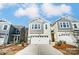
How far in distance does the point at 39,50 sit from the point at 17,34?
2.30 feet

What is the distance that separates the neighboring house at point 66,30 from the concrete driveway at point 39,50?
10.2 inches

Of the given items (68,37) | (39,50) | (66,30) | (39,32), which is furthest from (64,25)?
(39,50)

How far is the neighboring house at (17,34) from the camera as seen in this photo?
4.45 meters

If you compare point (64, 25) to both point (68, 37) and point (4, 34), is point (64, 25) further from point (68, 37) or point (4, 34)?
point (4, 34)

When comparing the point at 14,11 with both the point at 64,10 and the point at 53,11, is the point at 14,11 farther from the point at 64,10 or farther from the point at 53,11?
the point at 64,10

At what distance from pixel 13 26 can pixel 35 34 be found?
60 cm

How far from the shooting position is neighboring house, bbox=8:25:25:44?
4445 mm

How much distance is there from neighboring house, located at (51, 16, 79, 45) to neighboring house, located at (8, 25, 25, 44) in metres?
0.77

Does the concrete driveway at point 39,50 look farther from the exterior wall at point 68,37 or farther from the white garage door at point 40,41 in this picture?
the exterior wall at point 68,37

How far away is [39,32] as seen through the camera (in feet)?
14.8

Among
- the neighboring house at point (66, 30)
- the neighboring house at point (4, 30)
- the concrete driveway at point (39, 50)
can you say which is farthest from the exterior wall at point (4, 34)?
the neighboring house at point (66, 30)

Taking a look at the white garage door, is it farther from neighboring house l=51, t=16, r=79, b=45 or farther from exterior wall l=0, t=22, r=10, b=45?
exterior wall l=0, t=22, r=10, b=45

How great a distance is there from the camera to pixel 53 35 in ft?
14.7

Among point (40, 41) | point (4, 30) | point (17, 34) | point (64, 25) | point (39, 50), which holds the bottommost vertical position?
point (39, 50)
